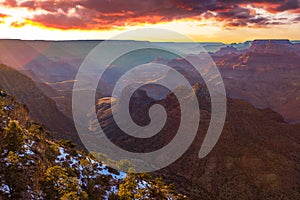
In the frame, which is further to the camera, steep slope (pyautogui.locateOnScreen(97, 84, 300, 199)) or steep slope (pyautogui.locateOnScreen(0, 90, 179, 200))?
steep slope (pyautogui.locateOnScreen(97, 84, 300, 199))

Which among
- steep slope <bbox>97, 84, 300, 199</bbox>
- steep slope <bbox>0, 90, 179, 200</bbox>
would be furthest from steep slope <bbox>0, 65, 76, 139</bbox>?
steep slope <bbox>0, 90, 179, 200</bbox>

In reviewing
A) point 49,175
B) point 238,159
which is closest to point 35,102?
point 238,159

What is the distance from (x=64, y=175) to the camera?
114ft

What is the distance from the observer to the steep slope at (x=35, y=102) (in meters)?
116

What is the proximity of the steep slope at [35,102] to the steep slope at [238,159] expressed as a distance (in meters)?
20.2

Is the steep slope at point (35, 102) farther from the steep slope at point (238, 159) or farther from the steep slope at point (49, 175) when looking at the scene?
the steep slope at point (49, 175)

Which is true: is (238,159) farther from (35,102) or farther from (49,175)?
(35,102)

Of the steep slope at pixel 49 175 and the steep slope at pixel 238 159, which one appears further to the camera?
the steep slope at pixel 238 159

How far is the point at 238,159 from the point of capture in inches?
3445

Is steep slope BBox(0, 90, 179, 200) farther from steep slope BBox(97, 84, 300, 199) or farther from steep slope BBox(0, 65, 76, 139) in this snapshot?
steep slope BBox(0, 65, 76, 139)

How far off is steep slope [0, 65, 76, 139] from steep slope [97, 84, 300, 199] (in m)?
20.2

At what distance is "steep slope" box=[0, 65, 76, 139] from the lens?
116 metres

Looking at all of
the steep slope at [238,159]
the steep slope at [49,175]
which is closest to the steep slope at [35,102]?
the steep slope at [238,159]

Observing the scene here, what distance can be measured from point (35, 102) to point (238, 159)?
81.4 m
